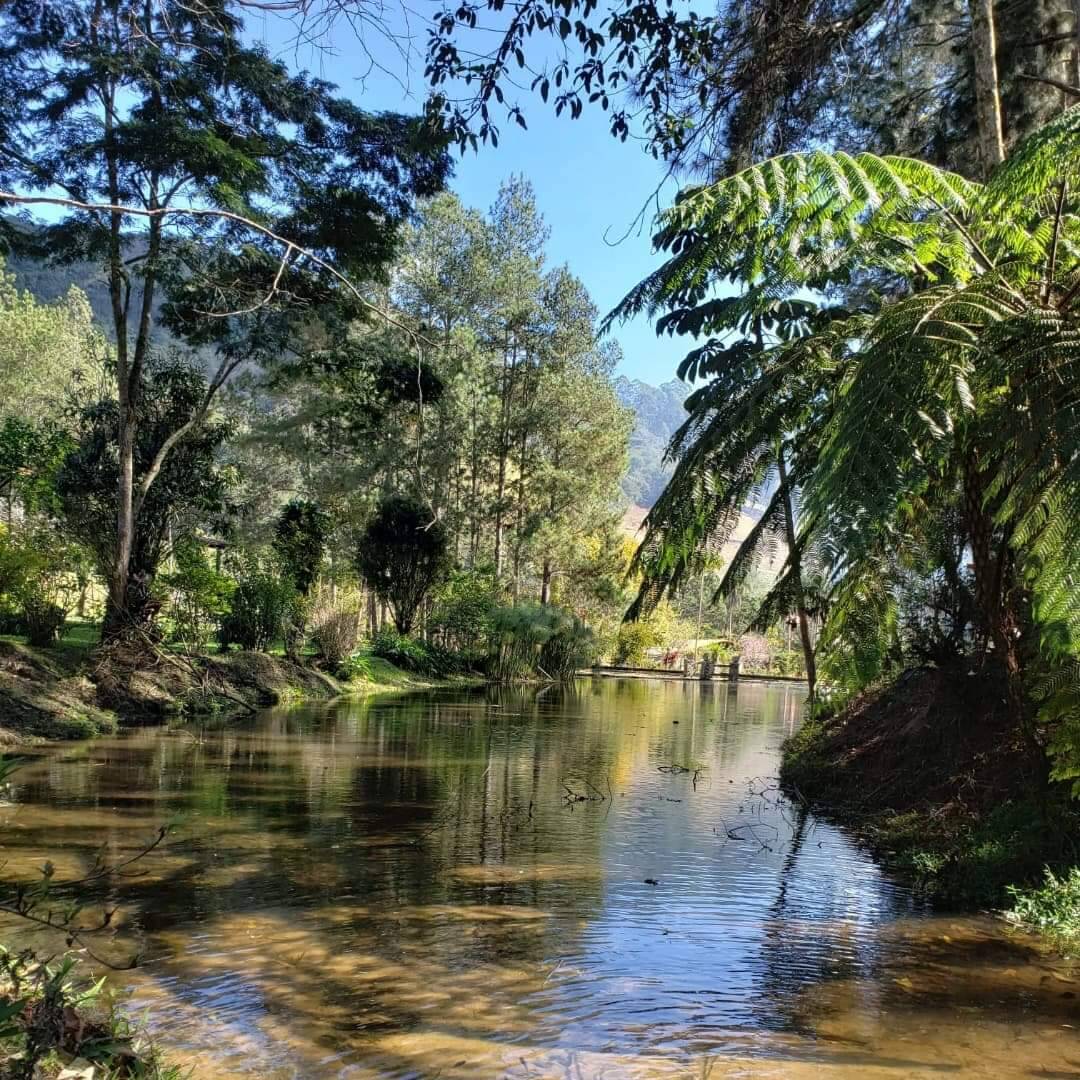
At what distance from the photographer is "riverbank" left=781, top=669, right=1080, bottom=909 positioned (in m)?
5.68

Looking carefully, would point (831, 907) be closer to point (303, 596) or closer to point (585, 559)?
point (303, 596)

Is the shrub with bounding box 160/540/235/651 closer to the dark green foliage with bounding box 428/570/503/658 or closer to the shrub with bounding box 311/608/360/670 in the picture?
the shrub with bounding box 311/608/360/670

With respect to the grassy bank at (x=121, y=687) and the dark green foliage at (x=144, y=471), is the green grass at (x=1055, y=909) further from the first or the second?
the dark green foliage at (x=144, y=471)

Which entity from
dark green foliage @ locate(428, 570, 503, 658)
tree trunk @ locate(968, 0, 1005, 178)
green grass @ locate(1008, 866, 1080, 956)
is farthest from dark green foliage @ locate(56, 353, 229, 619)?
tree trunk @ locate(968, 0, 1005, 178)

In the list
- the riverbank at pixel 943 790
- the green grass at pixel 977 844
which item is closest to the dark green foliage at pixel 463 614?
the riverbank at pixel 943 790

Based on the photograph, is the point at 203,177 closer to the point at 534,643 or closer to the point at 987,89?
the point at 987,89

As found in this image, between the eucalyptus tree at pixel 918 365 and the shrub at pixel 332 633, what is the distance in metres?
15.6

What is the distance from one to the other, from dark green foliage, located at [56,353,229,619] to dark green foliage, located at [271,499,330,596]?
4723 mm

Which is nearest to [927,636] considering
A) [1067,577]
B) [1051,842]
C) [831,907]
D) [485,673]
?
[1051,842]

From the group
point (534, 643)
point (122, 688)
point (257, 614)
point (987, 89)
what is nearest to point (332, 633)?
point (257, 614)

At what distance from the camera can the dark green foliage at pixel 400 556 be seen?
84.9 ft

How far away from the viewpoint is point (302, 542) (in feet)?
69.5

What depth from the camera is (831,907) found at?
5.68 m

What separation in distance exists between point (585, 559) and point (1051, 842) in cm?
3021
